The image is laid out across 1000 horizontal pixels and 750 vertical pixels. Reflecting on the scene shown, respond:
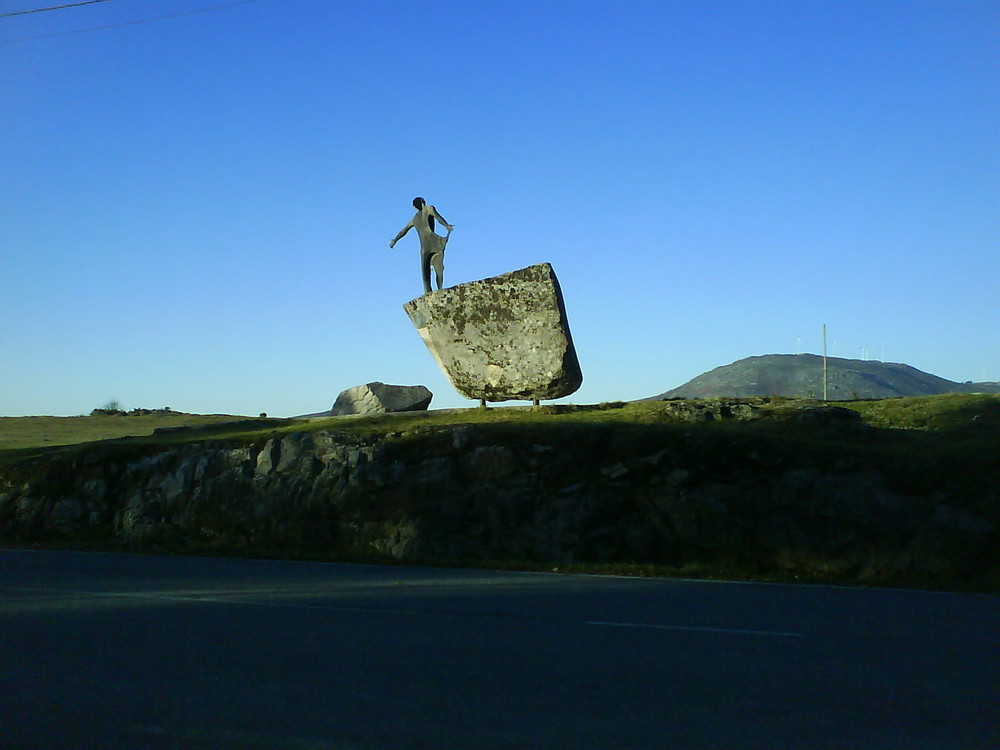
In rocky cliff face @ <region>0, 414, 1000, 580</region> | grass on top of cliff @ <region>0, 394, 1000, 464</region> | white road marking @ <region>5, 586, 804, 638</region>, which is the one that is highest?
grass on top of cliff @ <region>0, 394, 1000, 464</region>

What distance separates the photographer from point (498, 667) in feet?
21.9

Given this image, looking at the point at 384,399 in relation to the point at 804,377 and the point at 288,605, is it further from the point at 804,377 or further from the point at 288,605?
the point at 804,377

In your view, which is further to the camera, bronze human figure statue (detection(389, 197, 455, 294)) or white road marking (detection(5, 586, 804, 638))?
bronze human figure statue (detection(389, 197, 455, 294))

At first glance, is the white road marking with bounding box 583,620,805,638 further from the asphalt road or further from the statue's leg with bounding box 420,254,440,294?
the statue's leg with bounding box 420,254,440,294

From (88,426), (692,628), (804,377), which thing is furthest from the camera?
(804,377)

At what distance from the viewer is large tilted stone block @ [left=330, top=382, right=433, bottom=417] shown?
21.5 m

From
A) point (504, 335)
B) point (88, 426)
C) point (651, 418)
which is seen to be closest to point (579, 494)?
point (651, 418)

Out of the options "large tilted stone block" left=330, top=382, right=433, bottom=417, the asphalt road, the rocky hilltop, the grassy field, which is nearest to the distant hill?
the grassy field

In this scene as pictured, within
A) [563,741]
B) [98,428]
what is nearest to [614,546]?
[563,741]

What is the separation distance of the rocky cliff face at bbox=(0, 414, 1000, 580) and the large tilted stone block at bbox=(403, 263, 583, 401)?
2380mm

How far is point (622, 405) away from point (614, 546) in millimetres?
5421

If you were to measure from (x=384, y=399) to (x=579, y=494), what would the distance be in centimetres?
806

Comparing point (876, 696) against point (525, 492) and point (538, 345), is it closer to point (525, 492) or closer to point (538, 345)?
point (525, 492)

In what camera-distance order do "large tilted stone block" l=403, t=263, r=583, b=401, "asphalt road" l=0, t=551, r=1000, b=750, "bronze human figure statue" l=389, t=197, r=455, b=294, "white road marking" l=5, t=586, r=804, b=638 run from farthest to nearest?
"bronze human figure statue" l=389, t=197, r=455, b=294
"large tilted stone block" l=403, t=263, r=583, b=401
"white road marking" l=5, t=586, r=804, b=638
"asphalt road" l=0, t=551, r=1000, b=750
